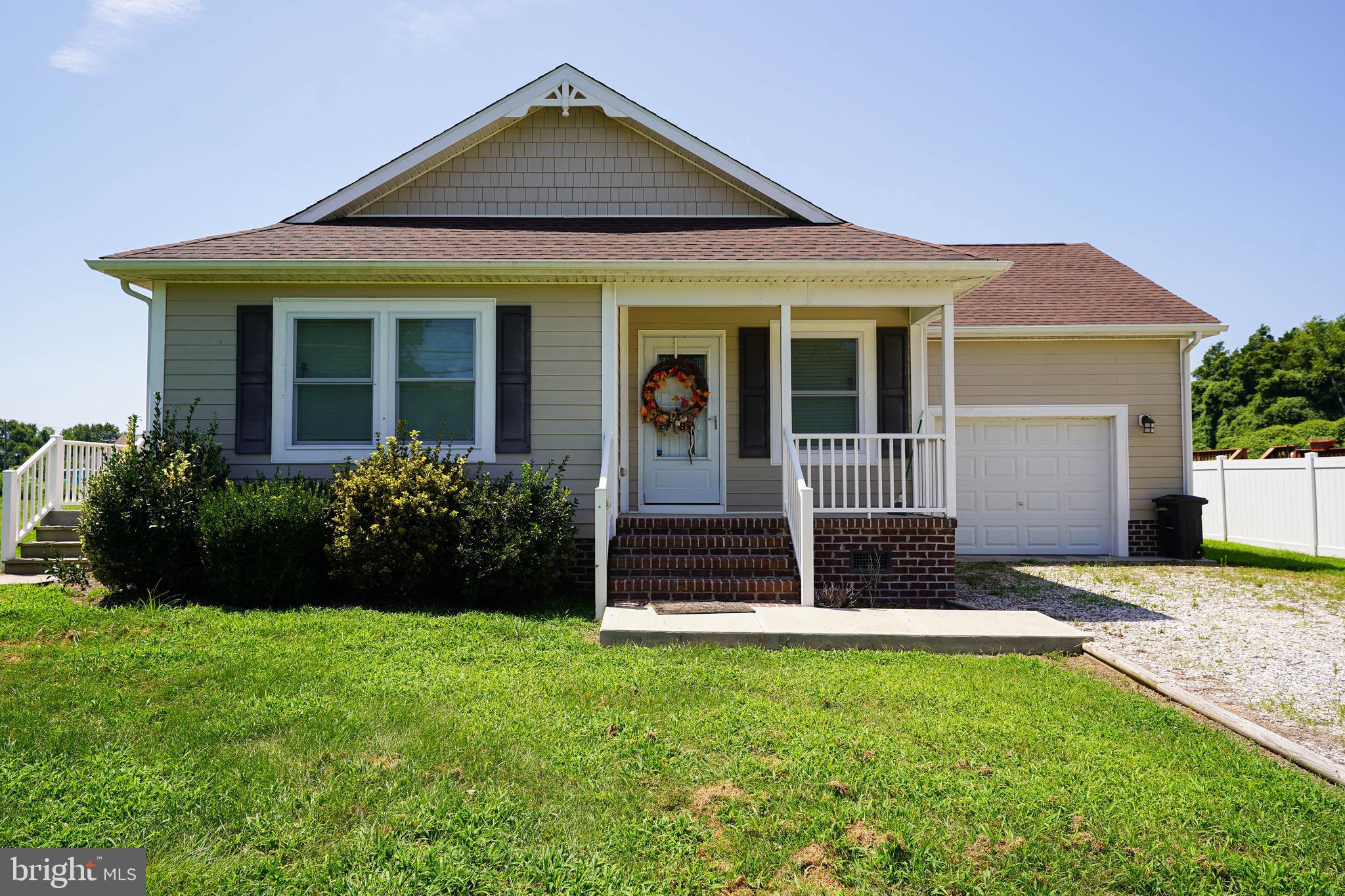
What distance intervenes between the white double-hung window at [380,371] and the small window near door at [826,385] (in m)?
3.64

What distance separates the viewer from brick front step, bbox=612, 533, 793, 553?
301 inches

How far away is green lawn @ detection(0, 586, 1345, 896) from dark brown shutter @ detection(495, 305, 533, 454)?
3.31 m

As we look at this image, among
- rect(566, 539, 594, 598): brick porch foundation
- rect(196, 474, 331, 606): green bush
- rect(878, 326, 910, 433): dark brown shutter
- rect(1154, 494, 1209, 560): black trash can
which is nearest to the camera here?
rect(196, 474, 331, 606): green bush

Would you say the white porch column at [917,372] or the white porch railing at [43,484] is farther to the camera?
the white porch column at [917,372]

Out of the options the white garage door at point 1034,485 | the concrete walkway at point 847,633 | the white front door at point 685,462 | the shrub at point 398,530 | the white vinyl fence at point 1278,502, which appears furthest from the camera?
the white vinyl fence at point 1278,502

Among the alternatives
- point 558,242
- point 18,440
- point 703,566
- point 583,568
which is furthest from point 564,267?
point 18,440

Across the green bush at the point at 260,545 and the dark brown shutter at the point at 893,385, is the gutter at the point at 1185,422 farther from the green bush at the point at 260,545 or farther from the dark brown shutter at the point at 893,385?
the green bush at the point at 260,545

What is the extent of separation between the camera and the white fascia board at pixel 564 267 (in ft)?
25.0

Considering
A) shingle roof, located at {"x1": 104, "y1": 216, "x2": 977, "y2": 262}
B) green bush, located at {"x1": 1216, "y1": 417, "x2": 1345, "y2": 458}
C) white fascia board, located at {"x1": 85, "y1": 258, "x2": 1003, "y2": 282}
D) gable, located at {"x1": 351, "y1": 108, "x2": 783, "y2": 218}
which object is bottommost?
green bush, located at {"x1": 1216, "y1": 417, "x2": 1345, "y2": 458}

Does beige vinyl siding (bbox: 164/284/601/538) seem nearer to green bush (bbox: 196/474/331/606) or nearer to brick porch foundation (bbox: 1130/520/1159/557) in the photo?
green bush (bbox: 196/474/331/606)

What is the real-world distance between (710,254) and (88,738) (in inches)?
250

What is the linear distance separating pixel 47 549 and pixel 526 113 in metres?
7.29

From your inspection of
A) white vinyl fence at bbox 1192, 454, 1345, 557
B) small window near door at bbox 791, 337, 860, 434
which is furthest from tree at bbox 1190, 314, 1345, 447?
small window near door at bbox 791, 337, 860, 434

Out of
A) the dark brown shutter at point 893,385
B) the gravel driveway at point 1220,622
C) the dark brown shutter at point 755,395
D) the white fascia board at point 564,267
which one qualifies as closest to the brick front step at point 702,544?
the dark brown shutter at point 755,395
